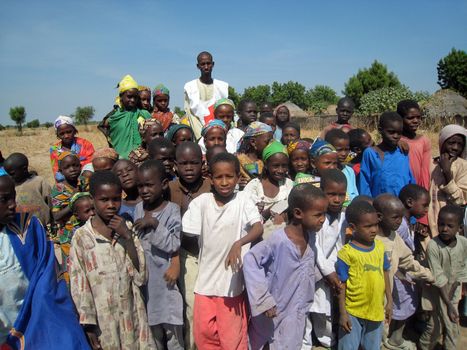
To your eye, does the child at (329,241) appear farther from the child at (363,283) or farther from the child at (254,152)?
the child at (254,152)

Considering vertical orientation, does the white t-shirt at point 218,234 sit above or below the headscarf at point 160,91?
below

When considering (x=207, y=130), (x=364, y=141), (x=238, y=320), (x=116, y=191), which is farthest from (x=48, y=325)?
(x=364, y=141)

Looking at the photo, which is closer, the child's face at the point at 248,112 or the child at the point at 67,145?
the child at the point at 67,145

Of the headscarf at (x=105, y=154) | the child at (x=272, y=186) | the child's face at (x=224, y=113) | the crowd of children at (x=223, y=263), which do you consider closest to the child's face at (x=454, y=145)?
the crowd of children at (x=223, y=263)

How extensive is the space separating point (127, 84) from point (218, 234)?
2.93m

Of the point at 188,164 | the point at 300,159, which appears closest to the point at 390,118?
the point at 300,159

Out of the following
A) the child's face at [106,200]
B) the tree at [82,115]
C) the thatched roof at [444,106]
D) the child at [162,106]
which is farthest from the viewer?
the tree at [82,115]

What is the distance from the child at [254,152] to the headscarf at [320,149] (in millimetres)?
481

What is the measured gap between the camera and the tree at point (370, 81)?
40.4m

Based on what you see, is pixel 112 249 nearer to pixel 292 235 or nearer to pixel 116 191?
pixel 116 191

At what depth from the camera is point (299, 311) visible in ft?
7.91

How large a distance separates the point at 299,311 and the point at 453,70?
41.4 m

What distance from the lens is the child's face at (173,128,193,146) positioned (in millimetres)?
3707

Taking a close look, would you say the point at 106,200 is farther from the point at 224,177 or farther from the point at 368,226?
the point at 368,226
